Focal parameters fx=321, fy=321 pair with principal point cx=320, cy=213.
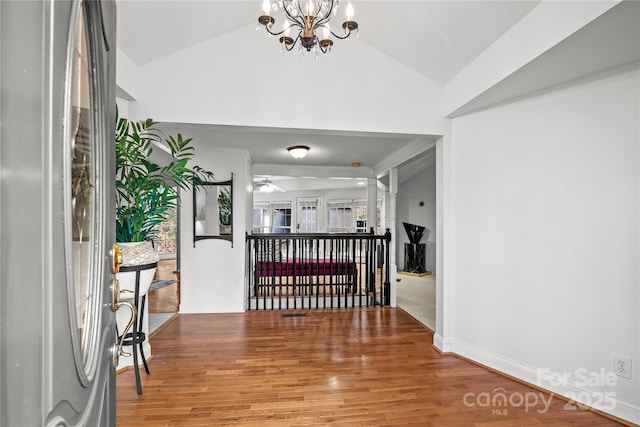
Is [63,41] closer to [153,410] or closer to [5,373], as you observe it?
[5,373]

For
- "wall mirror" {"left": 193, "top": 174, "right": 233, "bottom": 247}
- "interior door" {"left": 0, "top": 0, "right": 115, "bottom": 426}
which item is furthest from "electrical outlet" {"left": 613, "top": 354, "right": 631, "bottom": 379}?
"wall mirror" {"left": 193, "top": 174, "right": 233, "bottom": 247}

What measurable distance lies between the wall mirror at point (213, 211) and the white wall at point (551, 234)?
290cm

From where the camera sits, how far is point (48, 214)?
1.61ft

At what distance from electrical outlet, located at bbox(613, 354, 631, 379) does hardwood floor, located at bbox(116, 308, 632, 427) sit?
31 centimetres

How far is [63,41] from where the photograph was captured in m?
0.54

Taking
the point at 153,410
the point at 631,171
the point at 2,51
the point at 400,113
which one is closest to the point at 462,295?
the point at 631,171

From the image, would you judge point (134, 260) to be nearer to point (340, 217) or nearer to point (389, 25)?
point (389, 25)

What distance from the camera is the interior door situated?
0.41m

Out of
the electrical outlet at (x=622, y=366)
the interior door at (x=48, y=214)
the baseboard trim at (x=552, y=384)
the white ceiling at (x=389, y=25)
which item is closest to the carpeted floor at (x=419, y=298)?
the baseboard trim at (x=552, y=384)

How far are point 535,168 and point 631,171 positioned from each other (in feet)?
1.87

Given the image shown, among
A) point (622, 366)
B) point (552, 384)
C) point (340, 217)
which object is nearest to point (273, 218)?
point (340, 217)

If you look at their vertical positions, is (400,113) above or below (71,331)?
above

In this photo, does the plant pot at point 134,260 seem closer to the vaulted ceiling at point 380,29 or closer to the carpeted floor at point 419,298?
the vaulted ceiling at point 380,29

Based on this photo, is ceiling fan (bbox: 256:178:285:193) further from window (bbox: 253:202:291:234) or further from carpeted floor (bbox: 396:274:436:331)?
carpeted floor (bbox: 396:274:436:331)
